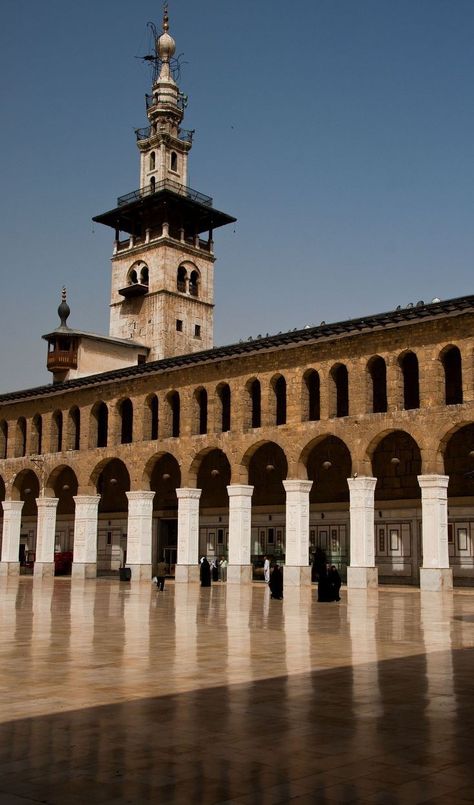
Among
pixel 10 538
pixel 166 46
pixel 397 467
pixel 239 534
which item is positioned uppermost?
pixel 166 46

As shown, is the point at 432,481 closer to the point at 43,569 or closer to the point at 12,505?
the point at 43,569

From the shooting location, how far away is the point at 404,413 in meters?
32.8

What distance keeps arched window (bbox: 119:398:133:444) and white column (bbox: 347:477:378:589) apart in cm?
1456

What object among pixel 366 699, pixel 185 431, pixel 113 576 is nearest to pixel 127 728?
pixel 366 699

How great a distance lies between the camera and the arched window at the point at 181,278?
198 feet

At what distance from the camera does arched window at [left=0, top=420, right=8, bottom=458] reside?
166 feet

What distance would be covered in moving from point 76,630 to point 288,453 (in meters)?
20.5

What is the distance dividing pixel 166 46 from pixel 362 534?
46.4 meters

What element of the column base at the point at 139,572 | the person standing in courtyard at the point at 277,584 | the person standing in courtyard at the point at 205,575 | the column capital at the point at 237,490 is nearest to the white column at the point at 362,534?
the column capital at the point at 237,490

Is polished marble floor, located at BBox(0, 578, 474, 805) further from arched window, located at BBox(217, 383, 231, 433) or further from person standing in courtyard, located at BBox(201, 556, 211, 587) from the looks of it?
arched window, located at BBox(217, 383, 231, 433)

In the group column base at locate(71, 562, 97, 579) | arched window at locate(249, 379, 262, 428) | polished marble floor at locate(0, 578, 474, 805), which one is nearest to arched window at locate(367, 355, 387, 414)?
arched window at locate(249, 379, 262, 428)

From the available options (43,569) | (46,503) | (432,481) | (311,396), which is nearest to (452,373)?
(432,481)

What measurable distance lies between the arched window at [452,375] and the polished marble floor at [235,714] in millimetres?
16541

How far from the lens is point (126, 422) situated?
4528cm
